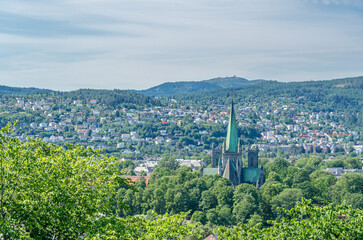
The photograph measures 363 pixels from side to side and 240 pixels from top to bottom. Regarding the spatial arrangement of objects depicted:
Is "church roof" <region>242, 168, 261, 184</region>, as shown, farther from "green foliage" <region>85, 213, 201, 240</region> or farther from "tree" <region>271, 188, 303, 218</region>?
"green foliage" <region>85, 213, 201, 240</region>

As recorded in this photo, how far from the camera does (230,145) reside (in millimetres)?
86500

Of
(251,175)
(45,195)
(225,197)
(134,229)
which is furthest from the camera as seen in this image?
(251,175)

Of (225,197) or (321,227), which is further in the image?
(225,197)

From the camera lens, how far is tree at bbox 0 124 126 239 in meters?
20.2

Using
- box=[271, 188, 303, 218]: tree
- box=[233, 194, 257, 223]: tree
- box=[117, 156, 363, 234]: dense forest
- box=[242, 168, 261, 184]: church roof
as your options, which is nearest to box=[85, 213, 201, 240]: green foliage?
box=[117, 156, 363, 234]: dense forest

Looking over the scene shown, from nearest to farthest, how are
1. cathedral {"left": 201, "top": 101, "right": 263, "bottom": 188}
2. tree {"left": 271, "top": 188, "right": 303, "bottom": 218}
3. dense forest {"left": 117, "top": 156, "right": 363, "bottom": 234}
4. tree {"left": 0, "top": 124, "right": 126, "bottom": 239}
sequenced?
tree {"left": 0, "top": 124, "right": 126, "bottom": 239} → dense forest {"left": 117, "top": 156, "right": 363, "bottom": 234} → tree {"left": 271, "top": 188, "right": 303, "bottom": 218} → cathedral {"left": 201, "top": 101, "right": 263, "bottom": 188}

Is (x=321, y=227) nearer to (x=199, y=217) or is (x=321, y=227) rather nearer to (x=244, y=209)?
(x=199, y=217)

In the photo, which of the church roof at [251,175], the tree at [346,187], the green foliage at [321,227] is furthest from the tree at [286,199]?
the green foliage at [321,227]

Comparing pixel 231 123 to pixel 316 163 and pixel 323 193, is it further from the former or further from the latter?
pixel 316 163

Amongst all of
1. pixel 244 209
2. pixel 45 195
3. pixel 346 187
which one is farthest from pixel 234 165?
pixel 45 195

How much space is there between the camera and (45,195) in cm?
2028

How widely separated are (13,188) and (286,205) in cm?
5268

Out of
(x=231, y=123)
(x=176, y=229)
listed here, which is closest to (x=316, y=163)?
(x=231, y=123)

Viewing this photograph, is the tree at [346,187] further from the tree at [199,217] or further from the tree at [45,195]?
the tree at [45,195]
